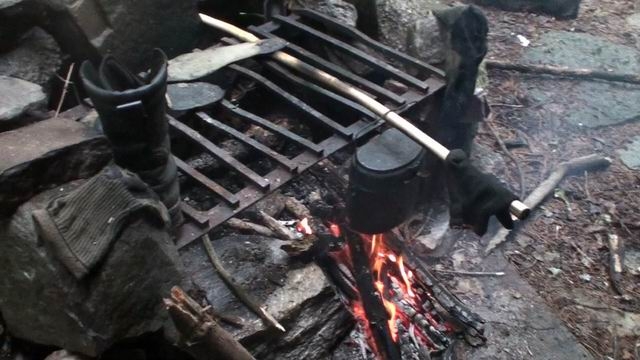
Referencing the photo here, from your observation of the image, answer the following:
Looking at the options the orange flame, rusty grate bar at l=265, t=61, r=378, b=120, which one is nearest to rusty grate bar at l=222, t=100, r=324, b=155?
rusty grate bar at l=265, t=61, r=378, b=120

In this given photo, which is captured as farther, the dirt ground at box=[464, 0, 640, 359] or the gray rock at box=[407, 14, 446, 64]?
the gray rock at box=[407, 14, 446, 64]

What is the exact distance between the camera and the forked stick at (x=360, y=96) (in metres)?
3.19

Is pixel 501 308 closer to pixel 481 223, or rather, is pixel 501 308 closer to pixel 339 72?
pixel 481 223

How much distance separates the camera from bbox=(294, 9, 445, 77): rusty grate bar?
411cm

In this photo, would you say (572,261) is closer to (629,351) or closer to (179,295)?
(629,351)

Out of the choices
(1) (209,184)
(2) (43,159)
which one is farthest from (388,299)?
(2) (43,159)

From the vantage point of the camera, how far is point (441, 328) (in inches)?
137

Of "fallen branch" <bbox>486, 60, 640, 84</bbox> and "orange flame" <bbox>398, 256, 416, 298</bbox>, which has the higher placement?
"orange flame" <bbox>398, 256, 416, 298</bbox>

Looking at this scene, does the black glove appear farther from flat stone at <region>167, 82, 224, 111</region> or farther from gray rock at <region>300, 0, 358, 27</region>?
gray rock at <region>300, 0, 358, 27</region>

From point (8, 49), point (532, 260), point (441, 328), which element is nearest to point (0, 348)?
point (8, 49)

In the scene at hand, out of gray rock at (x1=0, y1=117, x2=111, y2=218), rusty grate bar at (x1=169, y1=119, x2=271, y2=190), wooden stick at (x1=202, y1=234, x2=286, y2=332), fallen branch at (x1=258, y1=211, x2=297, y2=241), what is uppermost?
gray rock at (x1=0, y1=117, x2=111, y2=218)

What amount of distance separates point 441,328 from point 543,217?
5.16 ft

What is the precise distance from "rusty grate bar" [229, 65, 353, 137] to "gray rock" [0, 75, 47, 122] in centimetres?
132

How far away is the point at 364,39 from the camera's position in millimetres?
4266
